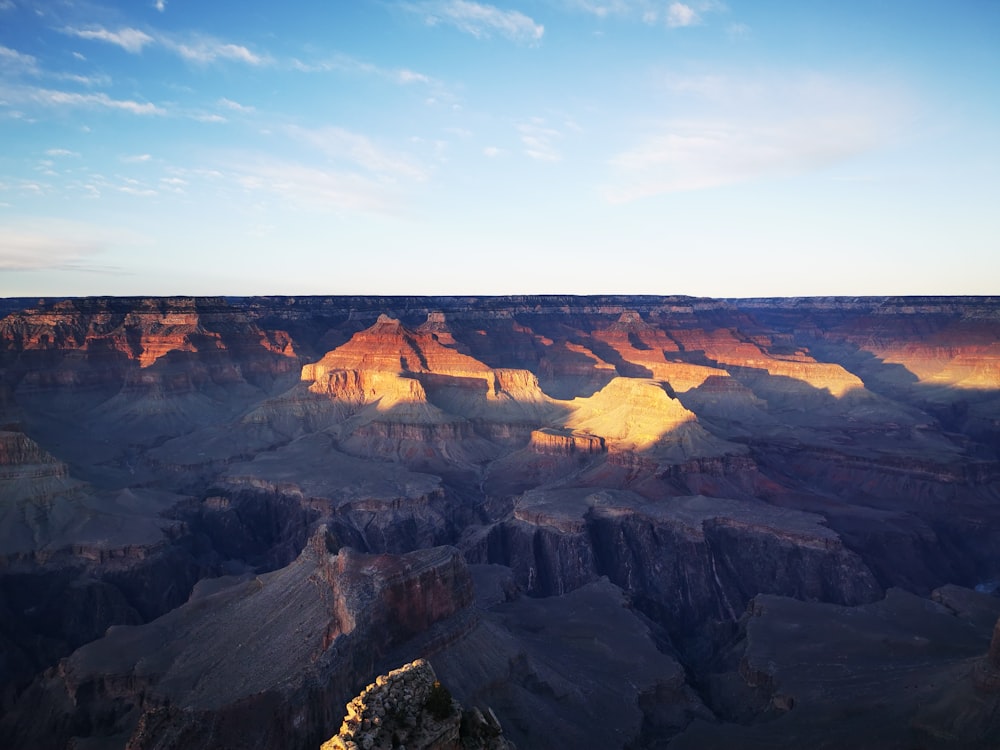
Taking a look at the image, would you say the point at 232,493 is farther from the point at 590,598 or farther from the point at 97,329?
the point at 97,329

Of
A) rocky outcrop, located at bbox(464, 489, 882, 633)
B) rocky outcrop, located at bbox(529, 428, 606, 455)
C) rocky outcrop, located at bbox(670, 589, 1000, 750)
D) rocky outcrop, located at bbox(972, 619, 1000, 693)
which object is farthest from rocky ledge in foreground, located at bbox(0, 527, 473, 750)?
rocky outcrop, located at bbox(529, 428, 606, 455)

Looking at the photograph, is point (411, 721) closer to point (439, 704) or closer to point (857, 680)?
point (439, 704)

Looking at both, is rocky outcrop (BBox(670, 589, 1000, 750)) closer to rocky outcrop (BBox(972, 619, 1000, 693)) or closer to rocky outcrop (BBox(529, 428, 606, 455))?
rocky outcrop (BBox(972, 619, 1000, 693))

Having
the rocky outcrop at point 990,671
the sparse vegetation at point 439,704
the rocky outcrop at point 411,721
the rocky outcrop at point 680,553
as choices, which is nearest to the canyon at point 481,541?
the rocky outcrop at point 990,671

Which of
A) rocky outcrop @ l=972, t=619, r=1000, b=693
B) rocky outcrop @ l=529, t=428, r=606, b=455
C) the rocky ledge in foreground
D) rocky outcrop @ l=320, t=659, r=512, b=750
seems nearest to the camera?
rocky outcrop @ l=320, t=659, r=512, b=750

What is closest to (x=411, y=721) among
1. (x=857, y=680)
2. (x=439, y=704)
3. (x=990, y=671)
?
(x=439, y=704)

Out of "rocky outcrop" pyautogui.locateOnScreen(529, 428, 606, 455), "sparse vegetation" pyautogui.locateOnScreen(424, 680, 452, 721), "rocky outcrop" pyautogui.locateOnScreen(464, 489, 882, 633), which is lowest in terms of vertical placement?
"rocky outcrop" pyautogui.locateOnScreen(464, 489, 882, 633)
